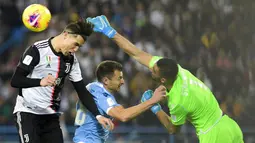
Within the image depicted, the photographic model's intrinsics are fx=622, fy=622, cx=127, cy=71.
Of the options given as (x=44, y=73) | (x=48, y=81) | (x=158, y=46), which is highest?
(x=48, y=81)

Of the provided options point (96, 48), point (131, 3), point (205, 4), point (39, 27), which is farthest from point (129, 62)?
point (39, 27)

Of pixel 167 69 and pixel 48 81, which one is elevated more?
pixel 48 81

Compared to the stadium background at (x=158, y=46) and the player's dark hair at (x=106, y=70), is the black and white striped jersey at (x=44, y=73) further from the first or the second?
the stadium background at (x=158, y=46)

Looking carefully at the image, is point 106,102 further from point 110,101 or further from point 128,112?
point 128,112

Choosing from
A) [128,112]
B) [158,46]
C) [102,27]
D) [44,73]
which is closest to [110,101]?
[128,112]

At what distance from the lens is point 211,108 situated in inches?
241

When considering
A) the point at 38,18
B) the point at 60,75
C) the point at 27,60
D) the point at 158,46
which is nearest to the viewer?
the point at 27,60

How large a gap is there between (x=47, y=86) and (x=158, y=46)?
6.58 metres

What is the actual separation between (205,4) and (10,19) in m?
4.30

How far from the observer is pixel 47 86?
593cm

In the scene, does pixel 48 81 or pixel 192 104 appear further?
pixel 192 104

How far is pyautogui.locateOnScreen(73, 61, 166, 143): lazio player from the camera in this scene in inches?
232

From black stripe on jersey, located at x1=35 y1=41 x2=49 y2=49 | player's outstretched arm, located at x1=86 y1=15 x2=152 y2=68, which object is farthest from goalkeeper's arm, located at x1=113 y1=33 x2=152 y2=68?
black stripe on jersey, located at x1=35 y1=41 x2=49 y2=49

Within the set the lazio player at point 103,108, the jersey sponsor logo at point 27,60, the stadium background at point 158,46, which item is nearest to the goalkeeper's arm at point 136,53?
the lazio player at point 103,108
